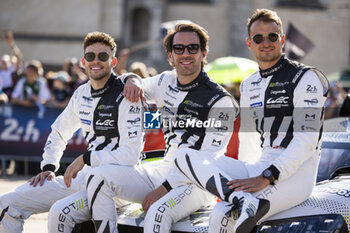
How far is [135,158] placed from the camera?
533 centimetres

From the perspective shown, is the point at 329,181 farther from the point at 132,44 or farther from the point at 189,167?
the point at 132,44

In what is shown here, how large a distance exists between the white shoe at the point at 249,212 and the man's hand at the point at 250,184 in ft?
0.35

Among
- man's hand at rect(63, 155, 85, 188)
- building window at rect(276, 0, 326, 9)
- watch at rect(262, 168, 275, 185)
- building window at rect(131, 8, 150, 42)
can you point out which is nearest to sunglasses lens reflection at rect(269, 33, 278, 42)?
watch at rect(262, 168, 275, 185)

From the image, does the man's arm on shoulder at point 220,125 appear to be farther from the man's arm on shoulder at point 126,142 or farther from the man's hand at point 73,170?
the man's hand at point 73,170

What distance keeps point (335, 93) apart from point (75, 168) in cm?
1200

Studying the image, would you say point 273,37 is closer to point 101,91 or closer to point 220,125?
point 220,125

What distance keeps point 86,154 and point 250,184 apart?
1.49 metres

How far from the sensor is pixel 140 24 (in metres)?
40.2

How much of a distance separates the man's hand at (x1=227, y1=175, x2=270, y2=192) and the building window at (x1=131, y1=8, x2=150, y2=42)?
117 feet

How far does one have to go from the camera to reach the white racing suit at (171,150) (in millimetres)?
4809

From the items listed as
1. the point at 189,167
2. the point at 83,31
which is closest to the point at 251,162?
the point at 189,167

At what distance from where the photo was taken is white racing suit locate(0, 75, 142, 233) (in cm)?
510

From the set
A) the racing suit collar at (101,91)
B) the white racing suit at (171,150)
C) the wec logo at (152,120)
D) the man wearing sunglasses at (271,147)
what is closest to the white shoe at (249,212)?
the man wearing sunglasses at (271,147)

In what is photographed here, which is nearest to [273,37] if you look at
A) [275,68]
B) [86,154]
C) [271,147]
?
[275,68]
